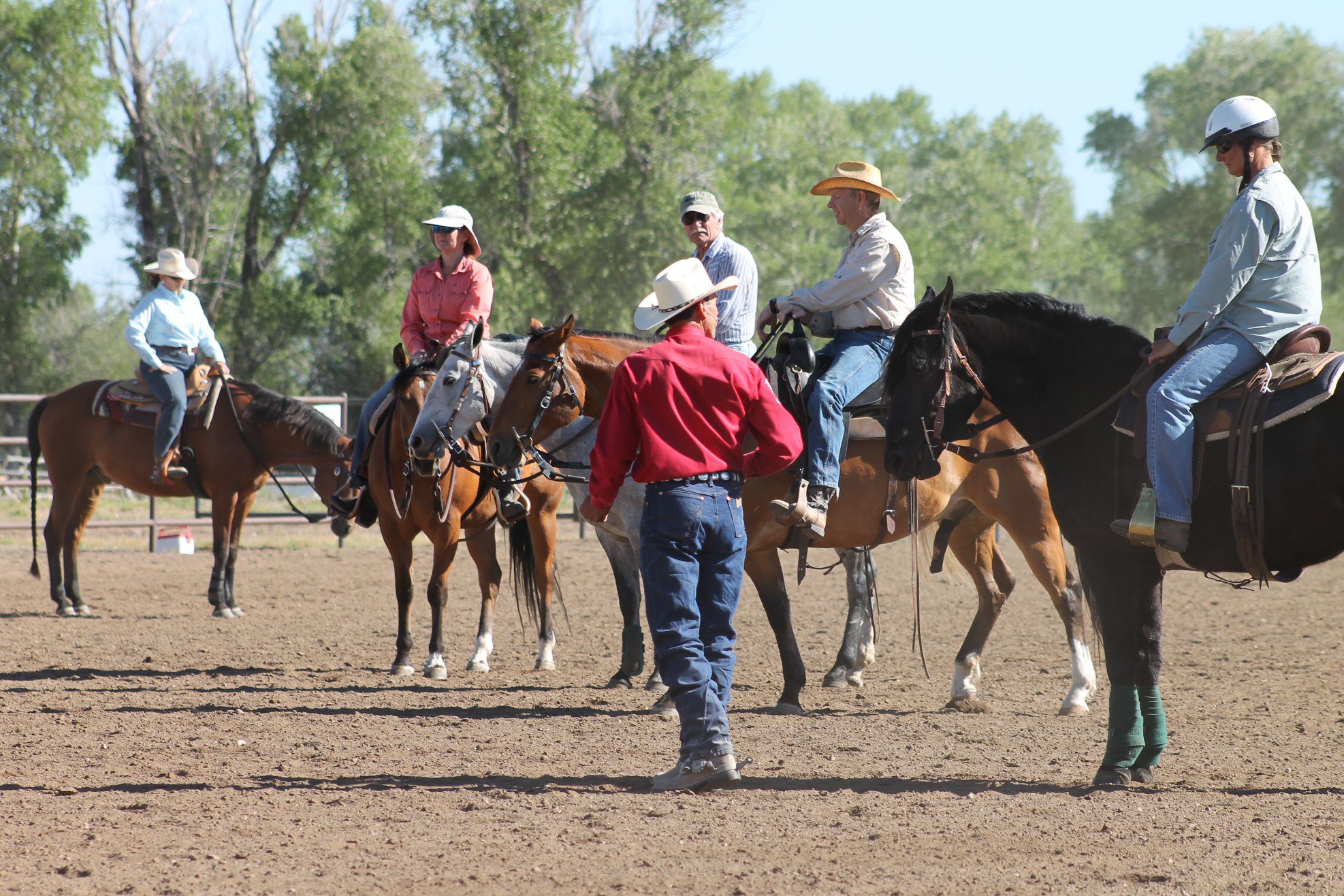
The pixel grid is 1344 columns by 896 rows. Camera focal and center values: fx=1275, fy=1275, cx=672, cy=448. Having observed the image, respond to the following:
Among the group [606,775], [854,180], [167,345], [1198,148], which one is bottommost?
[606,775]

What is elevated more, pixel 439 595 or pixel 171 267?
pixel 171 267

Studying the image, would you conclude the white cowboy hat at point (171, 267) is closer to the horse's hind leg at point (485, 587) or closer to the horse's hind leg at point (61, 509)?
the horse's hind leg at point (61, 509)

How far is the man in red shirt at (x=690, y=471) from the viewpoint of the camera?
5.00 m

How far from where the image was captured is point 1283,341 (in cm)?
505

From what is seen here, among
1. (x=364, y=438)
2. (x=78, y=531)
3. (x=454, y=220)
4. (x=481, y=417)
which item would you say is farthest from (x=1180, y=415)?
(x=78, y=531)

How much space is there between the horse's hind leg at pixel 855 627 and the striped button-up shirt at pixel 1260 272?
3.21m

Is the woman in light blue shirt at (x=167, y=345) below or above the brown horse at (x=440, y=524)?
above

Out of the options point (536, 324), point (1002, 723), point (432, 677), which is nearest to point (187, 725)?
point (432, 677)

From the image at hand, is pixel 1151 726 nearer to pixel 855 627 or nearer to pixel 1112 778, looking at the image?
pixel 1112 778

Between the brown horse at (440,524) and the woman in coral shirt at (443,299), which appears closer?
the brown horse at (440,524)

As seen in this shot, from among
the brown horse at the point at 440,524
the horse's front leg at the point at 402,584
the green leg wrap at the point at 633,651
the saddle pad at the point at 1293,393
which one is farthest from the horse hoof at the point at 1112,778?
the horse's front leg at the point at 402,584

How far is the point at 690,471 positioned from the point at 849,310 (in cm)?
211

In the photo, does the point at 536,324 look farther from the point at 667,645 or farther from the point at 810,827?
the point at 810,827

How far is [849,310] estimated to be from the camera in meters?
6.73
